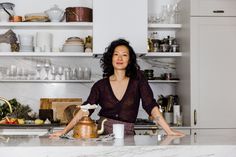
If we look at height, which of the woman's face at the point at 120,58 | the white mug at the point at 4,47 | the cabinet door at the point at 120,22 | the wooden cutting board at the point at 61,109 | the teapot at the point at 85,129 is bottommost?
the wooden cutting board at the point at 61,109

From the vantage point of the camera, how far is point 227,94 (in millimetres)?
→ 4090

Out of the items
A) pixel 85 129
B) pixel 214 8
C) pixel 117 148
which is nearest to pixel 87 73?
pixel 214 8

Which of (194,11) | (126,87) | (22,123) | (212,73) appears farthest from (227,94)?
(22,123)

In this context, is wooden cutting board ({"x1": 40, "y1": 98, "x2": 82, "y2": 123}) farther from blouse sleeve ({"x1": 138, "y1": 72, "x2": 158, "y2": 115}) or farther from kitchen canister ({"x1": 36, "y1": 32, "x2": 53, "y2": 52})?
blouse sleeve ({"x1": 138, "y1": 72, "x2": 158, "y2": 115})

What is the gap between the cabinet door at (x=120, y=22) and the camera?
167 inches

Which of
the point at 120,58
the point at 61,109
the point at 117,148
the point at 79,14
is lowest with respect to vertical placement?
the point at 61,109

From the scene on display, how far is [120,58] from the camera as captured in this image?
110 inches

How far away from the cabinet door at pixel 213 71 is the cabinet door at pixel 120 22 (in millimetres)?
551

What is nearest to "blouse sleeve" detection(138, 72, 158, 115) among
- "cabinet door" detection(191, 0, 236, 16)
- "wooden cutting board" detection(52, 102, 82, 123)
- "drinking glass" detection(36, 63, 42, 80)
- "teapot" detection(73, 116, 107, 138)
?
"teapot" detection(73, 116, 107, 138)

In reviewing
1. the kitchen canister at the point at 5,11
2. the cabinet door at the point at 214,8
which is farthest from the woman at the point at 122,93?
the kitchen canister at the point at 5,11

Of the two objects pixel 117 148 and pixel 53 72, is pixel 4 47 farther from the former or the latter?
pixel 117 148

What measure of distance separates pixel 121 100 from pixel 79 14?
6.05 ft

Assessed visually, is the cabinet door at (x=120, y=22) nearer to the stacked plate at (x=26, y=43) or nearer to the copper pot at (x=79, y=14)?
the copper pot at (x=79, y=14)

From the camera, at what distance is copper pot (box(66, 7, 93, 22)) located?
4.35 metres
